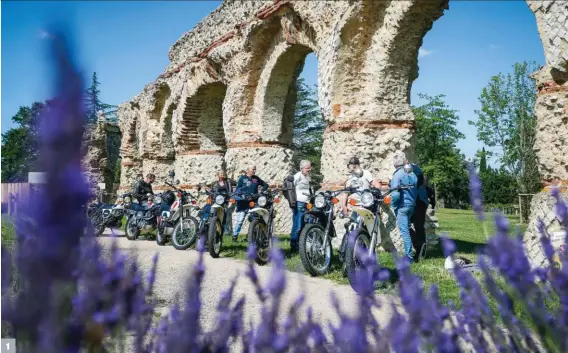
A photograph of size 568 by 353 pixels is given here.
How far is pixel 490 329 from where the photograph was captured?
140 cm

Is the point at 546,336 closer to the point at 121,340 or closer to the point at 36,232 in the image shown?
the point at 121,340

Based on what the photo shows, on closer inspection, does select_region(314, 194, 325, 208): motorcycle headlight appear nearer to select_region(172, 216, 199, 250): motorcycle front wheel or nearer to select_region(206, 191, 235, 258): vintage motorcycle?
select_region(206, 191, 235, 258): vintage motorcycle

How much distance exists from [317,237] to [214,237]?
6.66 ft

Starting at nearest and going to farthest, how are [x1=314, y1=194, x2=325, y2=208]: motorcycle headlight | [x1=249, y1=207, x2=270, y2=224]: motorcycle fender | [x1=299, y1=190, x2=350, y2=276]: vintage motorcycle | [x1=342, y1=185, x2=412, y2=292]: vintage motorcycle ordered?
[x1=342, y1=185, x2=412, y2=292]: vintage motorcycle → [x1=299, y1=190, x2=350, y2=276]: vintage motorcycle → [x1=314, y1=194, x2=325, y2=208]: motorcycle headlight → [x1=249, y1=207, x2=270, y2=224]: motorcycle fender

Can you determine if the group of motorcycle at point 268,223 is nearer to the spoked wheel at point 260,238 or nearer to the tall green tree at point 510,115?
the spoked wheel at point 260,238

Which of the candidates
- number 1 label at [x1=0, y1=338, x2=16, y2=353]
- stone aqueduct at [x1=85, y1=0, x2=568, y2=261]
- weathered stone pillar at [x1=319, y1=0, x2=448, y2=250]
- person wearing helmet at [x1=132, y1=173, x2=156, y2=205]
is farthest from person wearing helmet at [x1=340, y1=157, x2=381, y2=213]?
person wearing helmet at [x1=132, y1=173, x2=156, y2=205]

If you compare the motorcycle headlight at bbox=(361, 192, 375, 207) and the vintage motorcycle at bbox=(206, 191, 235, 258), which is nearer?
the motorcycle headlight at bbox=(361, 192, 375, 207)

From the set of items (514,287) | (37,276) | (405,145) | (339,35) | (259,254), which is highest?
(339,35)

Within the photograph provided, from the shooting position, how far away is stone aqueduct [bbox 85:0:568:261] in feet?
18.5

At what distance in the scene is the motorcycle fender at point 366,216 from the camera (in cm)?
562

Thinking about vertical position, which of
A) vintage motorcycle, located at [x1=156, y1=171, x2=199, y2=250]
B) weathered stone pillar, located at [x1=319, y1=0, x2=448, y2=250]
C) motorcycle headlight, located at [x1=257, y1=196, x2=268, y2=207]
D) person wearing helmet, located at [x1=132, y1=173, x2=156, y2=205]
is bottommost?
vintage motorcycle, located at [x1=156, y1=171, x2=199, y2=250]

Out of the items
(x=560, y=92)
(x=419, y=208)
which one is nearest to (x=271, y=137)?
(x=419, y=208)

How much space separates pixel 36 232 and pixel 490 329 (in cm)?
120

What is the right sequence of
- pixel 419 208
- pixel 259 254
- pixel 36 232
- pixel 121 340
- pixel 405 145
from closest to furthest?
1. pixel 36 232
2. pixel 121 340
3. pixel 259 254
4. pixel 419 208
5. pixel 405 145
